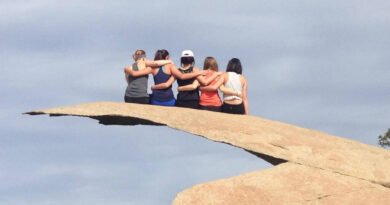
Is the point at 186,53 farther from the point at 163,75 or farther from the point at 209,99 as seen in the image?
the point at 209,99

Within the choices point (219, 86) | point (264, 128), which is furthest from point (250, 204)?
point (219, 86)

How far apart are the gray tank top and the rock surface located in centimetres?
77

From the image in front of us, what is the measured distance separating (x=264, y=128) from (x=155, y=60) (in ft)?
8.23

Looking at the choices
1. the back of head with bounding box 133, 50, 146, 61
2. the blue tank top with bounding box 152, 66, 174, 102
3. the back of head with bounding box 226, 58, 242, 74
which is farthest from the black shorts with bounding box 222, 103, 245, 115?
the back of head with bounding box 133, 50, 146, 61

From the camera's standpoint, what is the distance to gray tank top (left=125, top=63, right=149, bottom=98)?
1573cm

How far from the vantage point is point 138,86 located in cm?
1577

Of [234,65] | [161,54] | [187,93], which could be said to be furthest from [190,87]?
[234,65]

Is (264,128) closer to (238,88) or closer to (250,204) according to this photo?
(238,88)

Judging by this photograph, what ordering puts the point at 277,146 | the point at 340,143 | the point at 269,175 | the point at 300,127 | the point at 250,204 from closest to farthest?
the point at 250,204, the point at 269,175, the point at 277,146, the point at 340,143, the point at 300,127

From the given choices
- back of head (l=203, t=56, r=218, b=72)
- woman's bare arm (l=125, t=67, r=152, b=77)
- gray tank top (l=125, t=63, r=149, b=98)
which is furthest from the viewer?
back of head (l=203, t=56, r=218, b=72)

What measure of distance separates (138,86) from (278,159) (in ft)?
11.2

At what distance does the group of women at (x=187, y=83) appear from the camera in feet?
51.4

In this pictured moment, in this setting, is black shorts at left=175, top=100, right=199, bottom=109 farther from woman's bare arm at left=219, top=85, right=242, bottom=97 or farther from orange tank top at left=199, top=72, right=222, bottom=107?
woman's bare arm at left=219, top=85, right=242, bottom=97

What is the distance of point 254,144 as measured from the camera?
13984 mm
